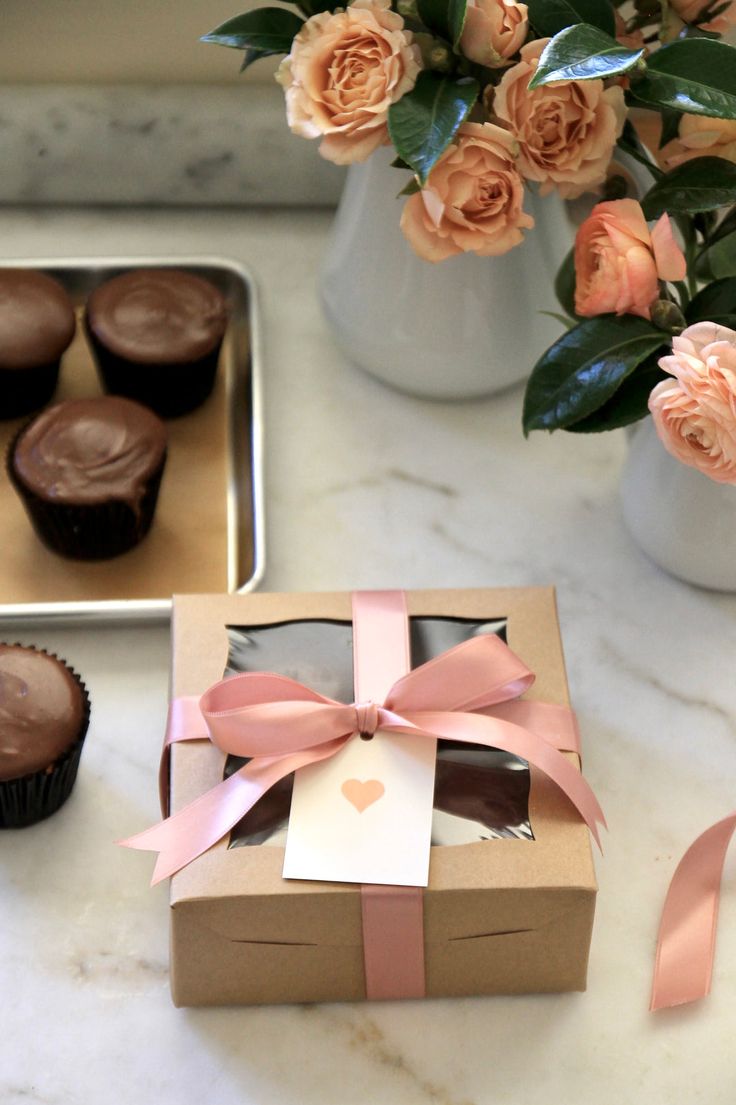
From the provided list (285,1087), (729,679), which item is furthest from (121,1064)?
(729,679)

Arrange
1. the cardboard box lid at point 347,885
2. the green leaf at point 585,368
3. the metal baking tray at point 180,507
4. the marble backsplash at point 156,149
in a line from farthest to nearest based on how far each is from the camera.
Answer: the marble backsplash at point 156,149
the metal baking tray at point 180,507
the green leaf at point 585,368
the cardboard box lid at point 347,885

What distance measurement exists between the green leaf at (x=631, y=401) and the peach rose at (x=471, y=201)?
0.11 meters

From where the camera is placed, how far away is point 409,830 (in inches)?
26.3

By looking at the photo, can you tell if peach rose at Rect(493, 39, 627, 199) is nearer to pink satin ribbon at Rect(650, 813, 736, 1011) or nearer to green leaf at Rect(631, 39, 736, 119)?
green leaf at Rect(631, 39, 736, 119)

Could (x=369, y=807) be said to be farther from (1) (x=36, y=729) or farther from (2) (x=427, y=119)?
(2) (x=427, y=119)

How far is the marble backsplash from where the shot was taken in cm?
104

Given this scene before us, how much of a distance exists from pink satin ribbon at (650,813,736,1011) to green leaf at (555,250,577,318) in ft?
1.25

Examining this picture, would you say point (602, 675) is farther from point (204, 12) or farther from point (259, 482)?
point (204, 12)

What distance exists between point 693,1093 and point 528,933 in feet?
0.42

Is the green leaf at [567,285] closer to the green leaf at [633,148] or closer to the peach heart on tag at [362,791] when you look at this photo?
the green leaf at [633,148]

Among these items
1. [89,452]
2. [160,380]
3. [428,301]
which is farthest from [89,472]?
[428,301]

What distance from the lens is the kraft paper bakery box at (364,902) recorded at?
649mm

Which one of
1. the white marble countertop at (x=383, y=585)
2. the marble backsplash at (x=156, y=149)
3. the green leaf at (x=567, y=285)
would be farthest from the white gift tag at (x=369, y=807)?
the marble backsplash at (x=156, y=149)

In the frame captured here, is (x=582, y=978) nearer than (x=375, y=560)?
Yes
